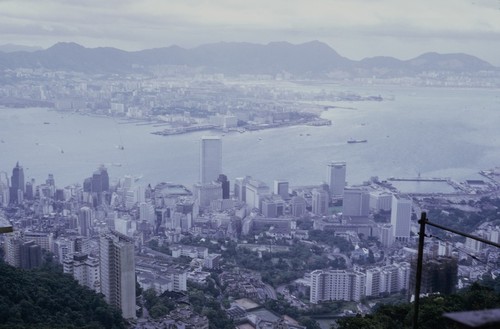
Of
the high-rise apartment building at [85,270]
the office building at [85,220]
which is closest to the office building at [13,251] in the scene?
the high-rise apartment building at [85,270]

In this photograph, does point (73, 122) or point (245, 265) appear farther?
point (73, 122)

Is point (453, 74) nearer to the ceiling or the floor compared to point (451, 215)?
nearer to the ceiling

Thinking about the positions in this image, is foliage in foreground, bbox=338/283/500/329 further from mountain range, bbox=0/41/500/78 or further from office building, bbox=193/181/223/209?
mountain range, bbox=0/41/500/78

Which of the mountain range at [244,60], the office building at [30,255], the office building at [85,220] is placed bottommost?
the office building at [85,220]

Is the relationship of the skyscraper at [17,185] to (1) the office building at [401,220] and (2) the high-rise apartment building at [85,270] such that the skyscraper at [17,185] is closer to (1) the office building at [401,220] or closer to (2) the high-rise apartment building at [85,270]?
(2) the high-rise apartment building at [85,270]

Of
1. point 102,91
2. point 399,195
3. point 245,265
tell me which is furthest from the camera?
point 102,91

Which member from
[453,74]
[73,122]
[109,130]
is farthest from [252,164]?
[453,74]

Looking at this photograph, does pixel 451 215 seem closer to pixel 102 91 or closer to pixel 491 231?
pixel 491 231

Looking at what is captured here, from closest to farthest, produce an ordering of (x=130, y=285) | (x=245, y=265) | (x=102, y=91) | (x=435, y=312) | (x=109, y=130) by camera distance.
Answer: (x=435, y=312) < (x=130, y=285) < (x=245, y=265) < (x=109, y=130) < (x=102, y=91)
